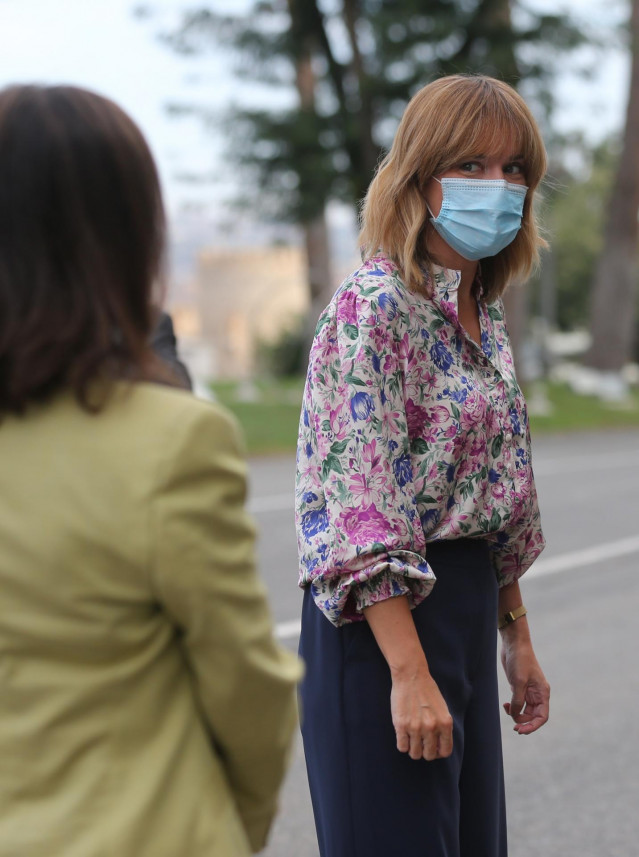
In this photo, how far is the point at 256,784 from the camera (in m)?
1.49

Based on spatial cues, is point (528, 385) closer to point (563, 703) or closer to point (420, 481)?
point (563, 703)

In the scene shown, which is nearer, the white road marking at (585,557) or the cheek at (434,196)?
the cheek at (434,196)

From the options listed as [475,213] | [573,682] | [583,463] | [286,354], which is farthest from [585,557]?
[286,354]

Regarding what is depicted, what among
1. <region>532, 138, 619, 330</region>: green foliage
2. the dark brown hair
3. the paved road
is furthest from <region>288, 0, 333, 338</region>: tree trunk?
<region>532, 138, 619, 330</region>: green foliage

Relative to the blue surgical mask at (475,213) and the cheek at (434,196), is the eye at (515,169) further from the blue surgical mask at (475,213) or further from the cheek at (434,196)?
the cheek at (434,196)

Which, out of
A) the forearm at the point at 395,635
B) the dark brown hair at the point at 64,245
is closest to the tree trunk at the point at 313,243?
the forearm at the point at 395,635

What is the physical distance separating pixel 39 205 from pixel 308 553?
96 cm

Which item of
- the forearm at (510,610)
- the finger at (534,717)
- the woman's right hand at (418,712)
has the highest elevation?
the woman's right hand at (418,712)

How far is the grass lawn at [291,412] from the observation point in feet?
52.9

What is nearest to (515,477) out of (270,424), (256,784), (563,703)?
(256,784)

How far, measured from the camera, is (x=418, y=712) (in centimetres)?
199

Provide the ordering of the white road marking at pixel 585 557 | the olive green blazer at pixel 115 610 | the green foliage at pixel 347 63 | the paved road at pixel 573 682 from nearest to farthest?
the olive green blazer at pixel 115 610 → the paved road at pixel 573 682 → the white road marking at pixel 585 557 → the green foliage at pixel 347 63

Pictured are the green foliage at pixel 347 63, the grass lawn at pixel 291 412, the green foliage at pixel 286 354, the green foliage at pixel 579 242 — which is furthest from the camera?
the green foliage at pixel 579 242

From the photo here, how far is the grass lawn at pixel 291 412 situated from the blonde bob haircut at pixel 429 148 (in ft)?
41.6
